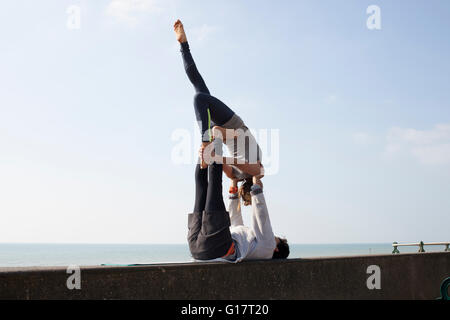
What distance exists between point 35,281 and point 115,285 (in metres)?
0.52

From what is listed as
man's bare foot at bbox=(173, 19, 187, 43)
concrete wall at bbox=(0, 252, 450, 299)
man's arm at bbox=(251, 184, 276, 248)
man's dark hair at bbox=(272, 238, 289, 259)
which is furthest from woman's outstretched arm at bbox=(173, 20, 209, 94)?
concrete wall at bbox=(0, 252, 450, 299)

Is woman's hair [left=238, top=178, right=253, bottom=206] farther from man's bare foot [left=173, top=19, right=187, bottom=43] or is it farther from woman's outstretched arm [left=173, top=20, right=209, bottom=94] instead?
man's bare foot [left=173, top=19, right=187, bottom=43]

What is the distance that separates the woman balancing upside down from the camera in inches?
171

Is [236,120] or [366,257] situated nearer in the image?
[366,257]

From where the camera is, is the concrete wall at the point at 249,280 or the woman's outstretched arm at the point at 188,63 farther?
the woman's outstretched arm at the point at 188,63

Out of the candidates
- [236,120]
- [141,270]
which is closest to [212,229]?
[141,270]

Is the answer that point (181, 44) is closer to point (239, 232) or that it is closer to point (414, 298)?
point (239, 232)

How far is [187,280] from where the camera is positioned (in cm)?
322

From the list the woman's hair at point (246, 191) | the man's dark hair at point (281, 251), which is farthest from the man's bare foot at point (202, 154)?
the man's dark hair at point (281, 251)

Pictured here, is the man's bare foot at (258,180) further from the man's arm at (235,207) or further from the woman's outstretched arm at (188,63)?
the woman's outstretched arm at (188,63)

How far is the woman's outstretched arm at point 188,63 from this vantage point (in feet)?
16.3

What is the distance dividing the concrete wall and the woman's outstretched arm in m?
2.26

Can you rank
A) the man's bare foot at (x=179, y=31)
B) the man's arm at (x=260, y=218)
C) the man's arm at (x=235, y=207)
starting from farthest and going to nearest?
the man's bare foot at (x=179, y=31) → the man's arm at (x=235, y=207) → the man's arm at (x=260, y=218)
